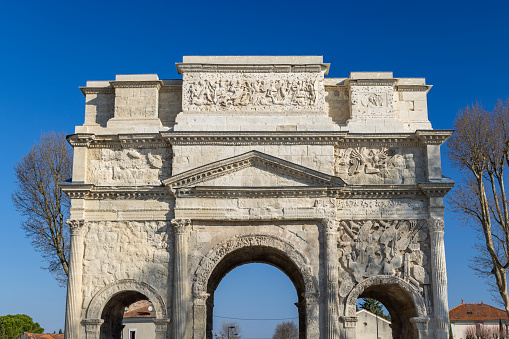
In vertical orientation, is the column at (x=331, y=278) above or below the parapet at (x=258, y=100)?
below

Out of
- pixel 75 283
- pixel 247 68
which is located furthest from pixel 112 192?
pixel 247 68

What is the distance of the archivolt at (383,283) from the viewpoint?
63.3 ft

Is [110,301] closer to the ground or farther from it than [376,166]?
closer to the ground

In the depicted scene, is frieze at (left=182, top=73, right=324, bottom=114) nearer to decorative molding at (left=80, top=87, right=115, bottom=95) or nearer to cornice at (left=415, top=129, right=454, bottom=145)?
decorative molding at (left=80, top=87, right=115, bottom=95)

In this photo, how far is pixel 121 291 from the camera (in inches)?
768

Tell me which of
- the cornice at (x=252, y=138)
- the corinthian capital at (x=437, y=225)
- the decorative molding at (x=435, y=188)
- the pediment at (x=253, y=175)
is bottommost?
the corinthian capital at (x=437, y=225)

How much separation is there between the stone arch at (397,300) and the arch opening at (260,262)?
2.01m

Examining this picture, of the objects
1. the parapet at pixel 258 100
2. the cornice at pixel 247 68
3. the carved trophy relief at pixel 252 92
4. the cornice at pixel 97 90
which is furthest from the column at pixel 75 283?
the cornice at pixel 247 68

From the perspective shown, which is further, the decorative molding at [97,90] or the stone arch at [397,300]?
the decorative molding at [97,90]

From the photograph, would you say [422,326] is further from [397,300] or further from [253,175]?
[253,175]

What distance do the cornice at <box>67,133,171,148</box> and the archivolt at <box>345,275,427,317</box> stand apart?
7.59 m

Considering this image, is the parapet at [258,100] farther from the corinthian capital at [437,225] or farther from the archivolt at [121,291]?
the archivolt at [121,291]

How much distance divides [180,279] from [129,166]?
4.14m

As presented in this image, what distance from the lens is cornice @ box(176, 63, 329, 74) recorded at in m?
21.0
